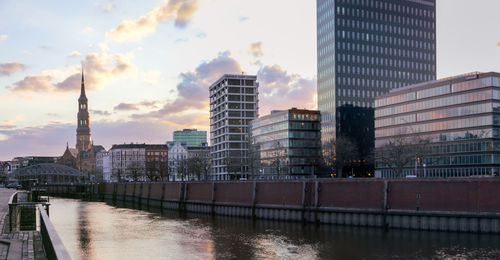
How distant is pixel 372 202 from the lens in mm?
69875

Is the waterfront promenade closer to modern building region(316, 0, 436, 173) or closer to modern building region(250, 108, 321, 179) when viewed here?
modern building region(250, 108, 321, 179)

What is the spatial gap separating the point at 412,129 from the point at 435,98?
1089cm

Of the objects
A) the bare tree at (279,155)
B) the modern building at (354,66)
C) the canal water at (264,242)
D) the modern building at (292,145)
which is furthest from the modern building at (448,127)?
the canal water at (264,242)

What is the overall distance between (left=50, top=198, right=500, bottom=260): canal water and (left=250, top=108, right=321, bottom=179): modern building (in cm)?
9218

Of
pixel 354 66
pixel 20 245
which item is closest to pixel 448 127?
pixel 354 66

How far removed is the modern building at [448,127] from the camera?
399ft

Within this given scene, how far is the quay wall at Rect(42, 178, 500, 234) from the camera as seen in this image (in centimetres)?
6078

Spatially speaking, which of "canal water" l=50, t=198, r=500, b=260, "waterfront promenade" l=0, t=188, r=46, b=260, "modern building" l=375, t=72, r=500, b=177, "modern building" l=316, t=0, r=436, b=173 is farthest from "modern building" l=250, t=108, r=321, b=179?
"waterfront promenade" l=0, t=188, r=46, b=260

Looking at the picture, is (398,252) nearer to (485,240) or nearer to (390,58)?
(485,240)

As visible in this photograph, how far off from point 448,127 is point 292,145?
5466cm

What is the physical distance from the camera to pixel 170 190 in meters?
122

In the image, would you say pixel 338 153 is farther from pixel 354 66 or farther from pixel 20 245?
pixel 20 245

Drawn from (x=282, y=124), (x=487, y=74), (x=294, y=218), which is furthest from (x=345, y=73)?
(x=294, y=218)

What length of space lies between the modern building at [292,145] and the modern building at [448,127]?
3178 centimetres
